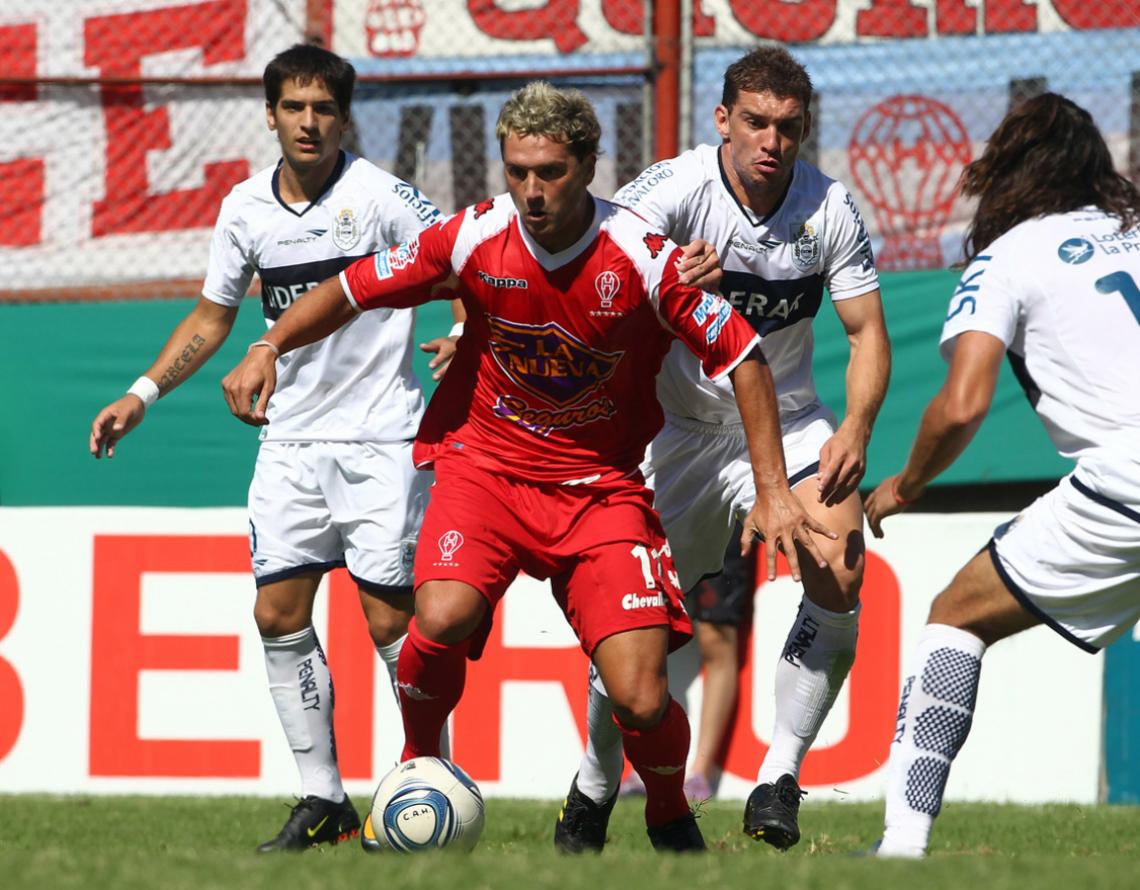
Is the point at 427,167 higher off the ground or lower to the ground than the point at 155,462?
higher

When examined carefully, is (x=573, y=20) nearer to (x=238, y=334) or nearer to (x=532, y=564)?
(x=238, y=334)

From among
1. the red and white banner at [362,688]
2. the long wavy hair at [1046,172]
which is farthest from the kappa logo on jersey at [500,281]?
the red and white banner at [362,688]

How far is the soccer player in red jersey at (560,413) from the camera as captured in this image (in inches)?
210

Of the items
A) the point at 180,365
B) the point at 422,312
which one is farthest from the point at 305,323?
the point at 422,312

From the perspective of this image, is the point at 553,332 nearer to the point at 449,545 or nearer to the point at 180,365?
the point at 449,545

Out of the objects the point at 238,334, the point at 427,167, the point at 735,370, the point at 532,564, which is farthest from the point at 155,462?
the point at 735,370

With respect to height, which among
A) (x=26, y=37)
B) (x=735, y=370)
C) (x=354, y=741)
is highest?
(x=26, y=37)

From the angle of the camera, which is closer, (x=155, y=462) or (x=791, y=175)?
(x=791, y=175)

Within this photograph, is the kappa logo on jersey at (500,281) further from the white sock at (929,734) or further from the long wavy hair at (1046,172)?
the white sock at (929,734)

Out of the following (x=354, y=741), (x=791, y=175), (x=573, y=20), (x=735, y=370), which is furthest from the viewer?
(x=573, y=20)

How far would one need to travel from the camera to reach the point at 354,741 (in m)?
8.52

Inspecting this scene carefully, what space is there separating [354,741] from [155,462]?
1865mm

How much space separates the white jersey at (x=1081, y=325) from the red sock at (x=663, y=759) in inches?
60.9

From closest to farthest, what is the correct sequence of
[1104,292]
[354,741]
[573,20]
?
1. [1104,292]
2. [354,741]
3. [573,20]
